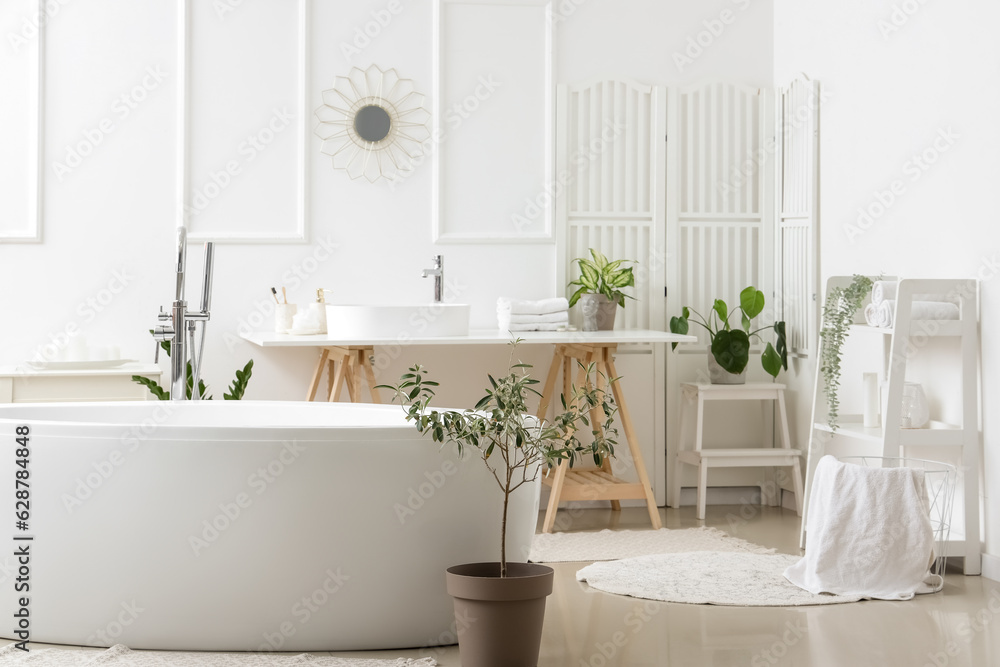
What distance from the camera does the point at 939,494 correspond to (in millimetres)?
3900

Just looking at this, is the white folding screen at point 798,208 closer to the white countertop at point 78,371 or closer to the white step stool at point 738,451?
the white step stool at point 738,451

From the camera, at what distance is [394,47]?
4.94 m

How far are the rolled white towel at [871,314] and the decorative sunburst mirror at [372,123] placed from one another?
215 cm

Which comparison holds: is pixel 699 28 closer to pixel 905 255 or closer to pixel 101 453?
pixel 905 255

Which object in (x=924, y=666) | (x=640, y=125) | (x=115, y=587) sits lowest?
(x=924, y=666)

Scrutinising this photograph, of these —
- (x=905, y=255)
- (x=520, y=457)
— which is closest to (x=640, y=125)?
(x=905, y=255)

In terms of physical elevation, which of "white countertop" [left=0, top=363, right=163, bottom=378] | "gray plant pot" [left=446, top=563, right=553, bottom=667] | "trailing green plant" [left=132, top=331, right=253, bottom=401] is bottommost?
"gray plant pot" [left=446, top=563, right=553, bottom=667]

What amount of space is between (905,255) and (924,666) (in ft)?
6.35

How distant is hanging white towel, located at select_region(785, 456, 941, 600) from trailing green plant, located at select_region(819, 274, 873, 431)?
63 cm

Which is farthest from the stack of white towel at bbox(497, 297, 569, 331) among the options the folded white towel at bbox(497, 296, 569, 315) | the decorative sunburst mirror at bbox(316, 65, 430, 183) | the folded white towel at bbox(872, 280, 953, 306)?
the folded white towel at bbox(872, 280, 953, 306)
